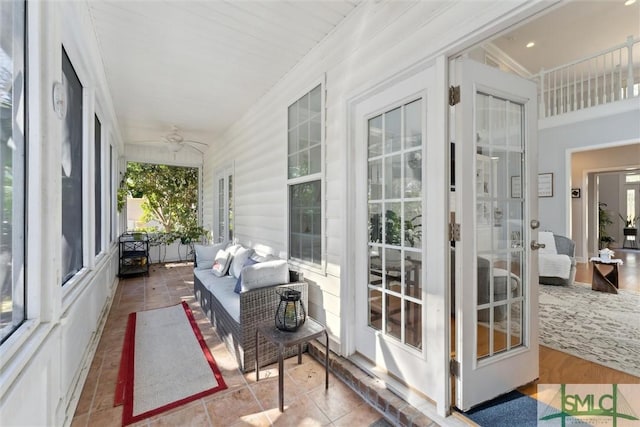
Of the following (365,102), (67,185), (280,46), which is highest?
(280,46)

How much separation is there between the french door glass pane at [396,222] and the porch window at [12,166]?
2.03 meters

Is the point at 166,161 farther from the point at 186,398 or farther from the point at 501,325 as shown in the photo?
the point at 501,325

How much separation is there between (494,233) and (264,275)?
6.11 ft

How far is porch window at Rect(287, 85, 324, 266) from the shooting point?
286cm

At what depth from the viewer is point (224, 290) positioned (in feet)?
10.3

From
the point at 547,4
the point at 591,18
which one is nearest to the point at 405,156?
the point at 547,4

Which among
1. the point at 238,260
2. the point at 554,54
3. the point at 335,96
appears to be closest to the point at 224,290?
the point at 238,260

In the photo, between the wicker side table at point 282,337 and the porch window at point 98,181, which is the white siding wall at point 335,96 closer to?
the wicker side table at point 282,337

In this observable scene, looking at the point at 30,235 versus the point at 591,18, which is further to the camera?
the point at 591,18

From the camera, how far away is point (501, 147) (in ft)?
6.20

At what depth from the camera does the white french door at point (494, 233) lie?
1.72 metres

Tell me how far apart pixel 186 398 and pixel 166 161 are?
6539mm

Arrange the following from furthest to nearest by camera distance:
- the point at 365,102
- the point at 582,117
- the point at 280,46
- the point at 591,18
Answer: the point at 582,117, the point at 591,18, the point at 280,46, the point at 365,102

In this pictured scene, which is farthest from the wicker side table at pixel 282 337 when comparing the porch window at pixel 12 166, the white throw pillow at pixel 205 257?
the white throw pillow at pixel 205 257
